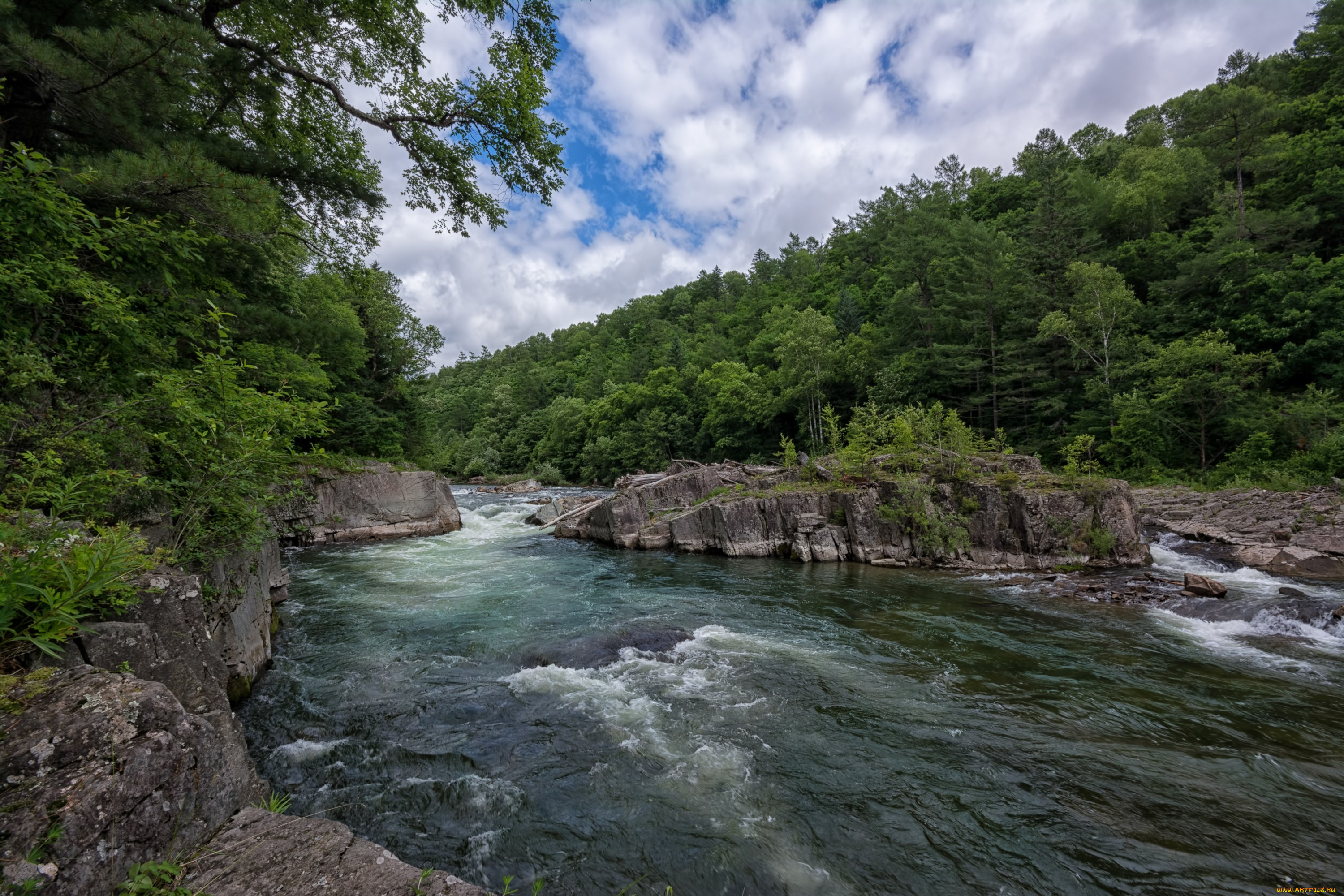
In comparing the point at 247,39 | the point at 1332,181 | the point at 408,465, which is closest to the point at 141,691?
the point at 247,39

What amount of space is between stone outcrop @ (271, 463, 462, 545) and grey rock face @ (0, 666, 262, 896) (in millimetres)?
17968

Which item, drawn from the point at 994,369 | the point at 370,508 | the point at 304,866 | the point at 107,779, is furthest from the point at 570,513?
the point at 994,369

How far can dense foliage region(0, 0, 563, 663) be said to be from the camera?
375 centimetres

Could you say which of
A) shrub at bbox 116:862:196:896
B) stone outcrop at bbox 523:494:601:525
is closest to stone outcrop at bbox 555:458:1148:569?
stone outcrop at bbox 523:494:601:525

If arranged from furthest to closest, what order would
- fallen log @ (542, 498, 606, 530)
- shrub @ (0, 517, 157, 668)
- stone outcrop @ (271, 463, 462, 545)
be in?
fallen log @ (542, 498, 606, 530), stone outcrop @ (271, 463, 462, 545), shrub @ (0, 517, 157, 668)

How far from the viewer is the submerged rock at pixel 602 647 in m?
7.91

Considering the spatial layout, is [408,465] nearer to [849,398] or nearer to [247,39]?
[247,39]

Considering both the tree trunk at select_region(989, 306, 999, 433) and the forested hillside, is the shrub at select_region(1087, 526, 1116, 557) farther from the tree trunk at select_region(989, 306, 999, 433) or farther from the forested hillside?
the tree trunk at select_region(989, 306, 999, 433)

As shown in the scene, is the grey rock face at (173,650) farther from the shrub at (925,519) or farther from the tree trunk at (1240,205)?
the tree trunk at (1240,205)

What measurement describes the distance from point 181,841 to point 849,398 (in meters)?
46.7

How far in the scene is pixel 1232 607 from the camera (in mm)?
10055

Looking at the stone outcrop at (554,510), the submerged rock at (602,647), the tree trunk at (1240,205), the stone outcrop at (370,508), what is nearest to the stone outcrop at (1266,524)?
the submerged rock at (602,647)

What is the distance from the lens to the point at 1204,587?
11102mm

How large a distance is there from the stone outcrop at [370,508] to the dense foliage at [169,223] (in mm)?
12264
